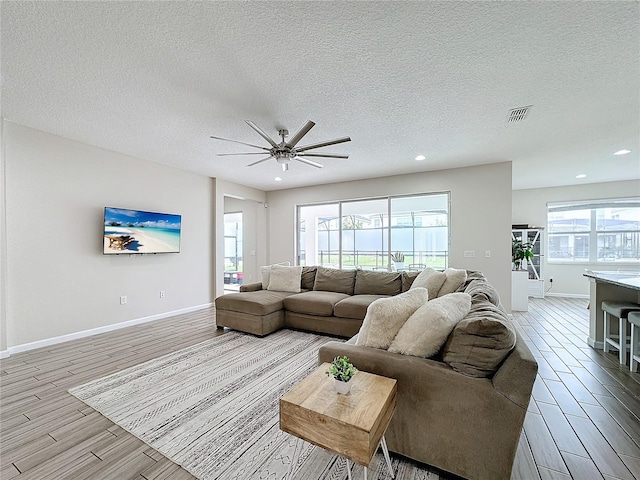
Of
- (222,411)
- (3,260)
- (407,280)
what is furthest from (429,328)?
(3,260)

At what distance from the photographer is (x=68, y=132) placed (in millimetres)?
3473

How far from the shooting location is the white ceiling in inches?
67.0

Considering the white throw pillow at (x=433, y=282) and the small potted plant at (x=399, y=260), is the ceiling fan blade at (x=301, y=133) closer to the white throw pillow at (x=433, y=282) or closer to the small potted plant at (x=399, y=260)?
the white throw pillow at (x=433, y=282)

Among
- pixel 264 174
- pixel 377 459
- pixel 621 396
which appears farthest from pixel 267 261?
pixel 621 396

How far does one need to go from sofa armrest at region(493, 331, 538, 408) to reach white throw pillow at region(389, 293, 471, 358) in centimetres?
31

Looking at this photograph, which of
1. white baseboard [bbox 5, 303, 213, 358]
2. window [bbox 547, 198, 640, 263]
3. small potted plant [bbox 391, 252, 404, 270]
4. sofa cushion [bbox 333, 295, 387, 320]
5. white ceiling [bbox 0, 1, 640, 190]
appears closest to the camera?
white ceiling [bbox 0, 1, 640, 190]

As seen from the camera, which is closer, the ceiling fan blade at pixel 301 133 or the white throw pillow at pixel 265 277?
the ceiling fan blade at pixel 301 133

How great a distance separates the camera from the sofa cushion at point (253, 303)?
150 inches

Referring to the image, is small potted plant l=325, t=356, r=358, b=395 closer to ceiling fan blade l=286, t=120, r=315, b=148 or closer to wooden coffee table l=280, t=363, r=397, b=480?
wooden coffee table l=280, t=363, r=397, b=480

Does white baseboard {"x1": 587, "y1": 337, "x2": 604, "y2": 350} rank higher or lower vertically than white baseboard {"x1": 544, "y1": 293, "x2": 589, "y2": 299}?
higher

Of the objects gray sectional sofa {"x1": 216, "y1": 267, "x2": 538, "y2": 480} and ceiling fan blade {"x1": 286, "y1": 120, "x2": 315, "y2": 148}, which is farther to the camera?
ceiling fan blade {"x1": 286, "y1": 120, "x2": 315, "y2": 148}

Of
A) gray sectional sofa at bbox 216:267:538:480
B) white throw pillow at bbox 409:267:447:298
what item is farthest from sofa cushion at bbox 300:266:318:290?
gray sectional sofa at bbox 216:267:538:480

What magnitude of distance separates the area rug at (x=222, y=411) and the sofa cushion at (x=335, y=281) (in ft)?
4.41

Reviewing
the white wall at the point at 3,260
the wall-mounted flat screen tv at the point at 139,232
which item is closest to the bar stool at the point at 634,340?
the wall-mounted flat screen tv at the point at 139,232
